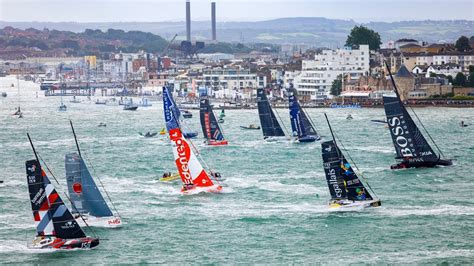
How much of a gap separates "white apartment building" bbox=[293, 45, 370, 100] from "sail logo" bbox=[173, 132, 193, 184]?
73.3 meters

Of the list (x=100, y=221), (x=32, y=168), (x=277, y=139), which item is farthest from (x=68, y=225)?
(x=277, y=139)

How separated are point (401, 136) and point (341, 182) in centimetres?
1084

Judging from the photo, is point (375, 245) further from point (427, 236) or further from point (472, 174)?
point (472, 174)

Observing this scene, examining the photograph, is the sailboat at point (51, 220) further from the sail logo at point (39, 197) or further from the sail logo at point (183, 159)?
the sail logo at point (183, 159)

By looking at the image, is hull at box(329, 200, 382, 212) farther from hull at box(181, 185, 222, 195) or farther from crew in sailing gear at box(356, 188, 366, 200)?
hull at box(181, 185, 222, 195)

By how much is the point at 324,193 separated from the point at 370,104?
5963 cm

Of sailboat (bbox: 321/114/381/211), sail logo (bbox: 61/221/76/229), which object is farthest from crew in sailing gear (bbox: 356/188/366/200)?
sail logo (bbox: 61/221/76/229)

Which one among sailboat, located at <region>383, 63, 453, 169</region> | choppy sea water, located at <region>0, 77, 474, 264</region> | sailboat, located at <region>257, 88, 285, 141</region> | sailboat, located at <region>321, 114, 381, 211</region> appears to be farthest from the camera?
sailboat, located at <region>257, 88, 285, 141</region>

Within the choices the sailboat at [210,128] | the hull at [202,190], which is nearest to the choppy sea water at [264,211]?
the hull at [202,190]

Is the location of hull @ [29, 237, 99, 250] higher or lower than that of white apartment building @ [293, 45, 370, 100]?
higher

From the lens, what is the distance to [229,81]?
12794 centimetres

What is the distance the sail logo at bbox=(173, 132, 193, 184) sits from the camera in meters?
38.7

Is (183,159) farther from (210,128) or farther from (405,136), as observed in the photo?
(210,128)

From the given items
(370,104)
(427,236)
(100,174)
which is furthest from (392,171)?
(370,104)
